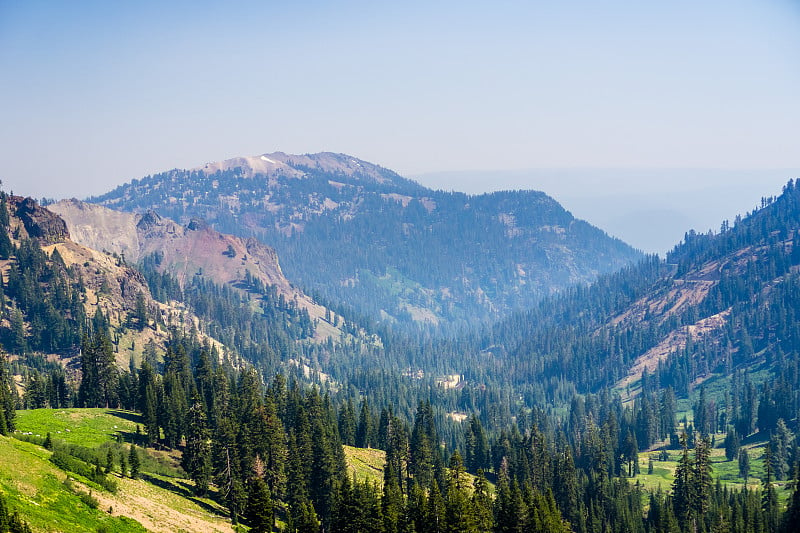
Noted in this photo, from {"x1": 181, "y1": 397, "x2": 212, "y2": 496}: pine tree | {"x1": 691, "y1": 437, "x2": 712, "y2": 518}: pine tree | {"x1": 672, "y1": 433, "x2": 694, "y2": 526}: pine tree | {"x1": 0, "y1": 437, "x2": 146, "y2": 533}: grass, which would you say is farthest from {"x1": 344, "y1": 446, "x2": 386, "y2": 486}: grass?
{"x1": 0, "y1": 437, "x2": 146, "y2": 533}: grass

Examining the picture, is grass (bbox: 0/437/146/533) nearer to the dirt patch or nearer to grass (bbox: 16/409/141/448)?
the dirt patch

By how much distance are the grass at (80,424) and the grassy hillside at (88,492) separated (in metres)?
0.15

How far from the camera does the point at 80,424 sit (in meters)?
118

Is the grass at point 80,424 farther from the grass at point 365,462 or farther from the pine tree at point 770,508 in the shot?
the pine tree at point 770,508

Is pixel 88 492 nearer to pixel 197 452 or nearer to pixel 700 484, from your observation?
pixel 197 452

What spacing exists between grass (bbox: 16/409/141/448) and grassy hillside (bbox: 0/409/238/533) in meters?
0.15

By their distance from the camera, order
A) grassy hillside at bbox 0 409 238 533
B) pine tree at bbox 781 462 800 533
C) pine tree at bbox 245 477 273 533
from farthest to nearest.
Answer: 1. pine tree at bbox 781 462 800 533
2. pine tree at bbox 245 477 273 533
3. grassy hillside at bbox 0 409 238 533

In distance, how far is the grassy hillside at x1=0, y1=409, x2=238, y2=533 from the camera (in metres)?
66.2

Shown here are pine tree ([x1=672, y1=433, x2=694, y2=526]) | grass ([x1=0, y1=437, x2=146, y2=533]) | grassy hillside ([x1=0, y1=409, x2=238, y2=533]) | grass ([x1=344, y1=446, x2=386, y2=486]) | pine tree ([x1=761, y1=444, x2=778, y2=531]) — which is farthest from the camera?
grass ([x1=344, y1=446, x2=386, y2=486])

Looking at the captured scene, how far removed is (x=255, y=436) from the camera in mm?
112750

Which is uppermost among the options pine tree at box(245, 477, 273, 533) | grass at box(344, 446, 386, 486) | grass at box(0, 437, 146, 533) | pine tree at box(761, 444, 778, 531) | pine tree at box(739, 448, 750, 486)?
grass at box(0, 437, 146, 533)

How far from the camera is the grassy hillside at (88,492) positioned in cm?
6625

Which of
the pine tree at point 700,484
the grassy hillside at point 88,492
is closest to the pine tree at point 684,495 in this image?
the pine tree at point 700,484

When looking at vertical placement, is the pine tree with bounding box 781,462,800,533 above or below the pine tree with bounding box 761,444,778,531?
above
